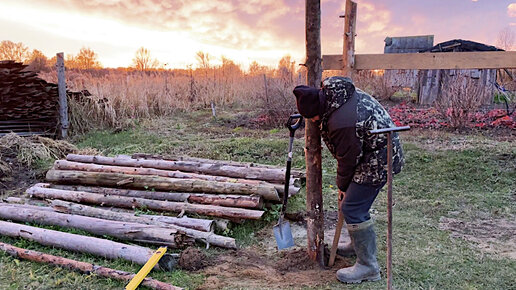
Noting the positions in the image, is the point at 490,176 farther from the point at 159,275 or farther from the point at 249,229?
the point at 159,275

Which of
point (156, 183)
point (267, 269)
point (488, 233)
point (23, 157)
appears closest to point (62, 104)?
point (23, 157)

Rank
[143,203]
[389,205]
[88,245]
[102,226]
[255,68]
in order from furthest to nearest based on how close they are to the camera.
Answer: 1. [255,68]
2. [143,203]
3. [102,226]
4. [88,245]
5. [389,205]

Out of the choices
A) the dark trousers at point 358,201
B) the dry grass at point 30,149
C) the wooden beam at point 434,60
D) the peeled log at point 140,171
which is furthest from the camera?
the dry grass at point 30,149

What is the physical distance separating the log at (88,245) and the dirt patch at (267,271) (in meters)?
0.50

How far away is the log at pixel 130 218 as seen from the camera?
13.8 feet

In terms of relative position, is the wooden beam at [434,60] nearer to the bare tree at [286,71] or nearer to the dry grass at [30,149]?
the dry grass at [30,149]

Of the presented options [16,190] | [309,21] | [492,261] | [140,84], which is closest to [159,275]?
[309,21]

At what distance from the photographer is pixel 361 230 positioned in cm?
318

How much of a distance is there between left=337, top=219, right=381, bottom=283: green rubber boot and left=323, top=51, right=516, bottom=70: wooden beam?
360 cm

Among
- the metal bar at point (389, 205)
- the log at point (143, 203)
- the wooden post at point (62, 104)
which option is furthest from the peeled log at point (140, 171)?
the wooden post at point (62, 104)

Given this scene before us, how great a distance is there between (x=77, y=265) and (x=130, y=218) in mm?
1021

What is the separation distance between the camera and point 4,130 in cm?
1045

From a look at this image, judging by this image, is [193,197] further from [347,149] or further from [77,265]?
[347,149]

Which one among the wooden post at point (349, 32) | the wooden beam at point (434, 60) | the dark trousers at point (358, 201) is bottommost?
the dark trousers at point (358, 201)
